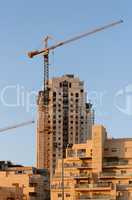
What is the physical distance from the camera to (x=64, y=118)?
6506 inches

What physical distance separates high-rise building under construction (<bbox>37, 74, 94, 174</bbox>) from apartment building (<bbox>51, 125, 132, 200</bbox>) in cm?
5570

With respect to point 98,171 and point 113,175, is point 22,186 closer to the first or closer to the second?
point 98,171

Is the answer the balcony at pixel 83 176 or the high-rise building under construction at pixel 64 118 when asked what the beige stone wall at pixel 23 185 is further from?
the high-rise building under construction at pixel 64 118

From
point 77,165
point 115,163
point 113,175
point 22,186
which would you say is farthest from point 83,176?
point 22,186

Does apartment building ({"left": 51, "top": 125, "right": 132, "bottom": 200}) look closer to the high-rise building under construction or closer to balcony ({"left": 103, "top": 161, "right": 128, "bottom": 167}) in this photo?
balcony ({"left": 103, "top": 161, "right": 128, "bottom": 167})

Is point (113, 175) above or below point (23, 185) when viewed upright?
above

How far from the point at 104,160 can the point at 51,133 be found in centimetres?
5634

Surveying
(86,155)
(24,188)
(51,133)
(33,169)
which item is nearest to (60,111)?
(51,133)

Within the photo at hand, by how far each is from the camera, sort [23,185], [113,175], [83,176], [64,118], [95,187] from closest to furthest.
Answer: [95,187]
[113,175]
[83,176]
[23,185]
[64,118]

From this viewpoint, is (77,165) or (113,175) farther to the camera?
(77,165)

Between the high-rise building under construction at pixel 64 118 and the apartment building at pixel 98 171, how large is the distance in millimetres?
55702

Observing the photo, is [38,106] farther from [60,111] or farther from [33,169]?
[33,169]

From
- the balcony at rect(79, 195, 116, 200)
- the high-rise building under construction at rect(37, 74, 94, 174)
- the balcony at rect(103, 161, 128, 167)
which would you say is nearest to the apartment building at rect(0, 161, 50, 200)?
the balcony at rect(79, 195, 116, 200)

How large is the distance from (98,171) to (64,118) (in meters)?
64.2
